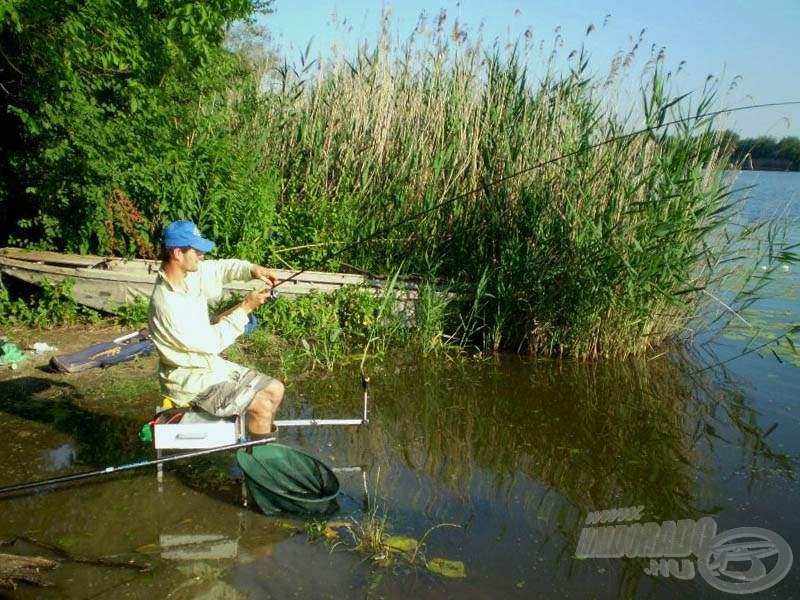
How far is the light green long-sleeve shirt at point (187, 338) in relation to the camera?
4.21 metres

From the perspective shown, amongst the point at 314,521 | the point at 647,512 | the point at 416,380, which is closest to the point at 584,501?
the point at 647,512

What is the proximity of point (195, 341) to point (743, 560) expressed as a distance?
10.5 feet

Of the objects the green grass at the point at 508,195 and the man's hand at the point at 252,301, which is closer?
the man's hand at the point at 252,301

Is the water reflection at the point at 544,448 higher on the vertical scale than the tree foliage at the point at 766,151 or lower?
lower

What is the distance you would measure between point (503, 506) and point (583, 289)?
297 cm

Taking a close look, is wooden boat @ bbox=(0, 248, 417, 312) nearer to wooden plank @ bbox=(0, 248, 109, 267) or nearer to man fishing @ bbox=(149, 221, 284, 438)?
wooden plank @ bbox=(0, 248, 109, 267)

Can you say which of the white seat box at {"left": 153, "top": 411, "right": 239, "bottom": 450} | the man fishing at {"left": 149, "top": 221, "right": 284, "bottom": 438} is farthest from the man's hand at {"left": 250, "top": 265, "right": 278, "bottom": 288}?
the white seat box at {"left": 153, "top": 411, "right": 239, "bottom": 450}

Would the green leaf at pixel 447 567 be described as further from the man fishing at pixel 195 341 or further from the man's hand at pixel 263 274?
the man's hand at pixel 263 274

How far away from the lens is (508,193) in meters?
7.43

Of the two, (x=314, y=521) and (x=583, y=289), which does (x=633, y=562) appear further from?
(x=583, y=289)

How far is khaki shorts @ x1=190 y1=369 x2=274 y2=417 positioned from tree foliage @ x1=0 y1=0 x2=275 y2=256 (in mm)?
3561

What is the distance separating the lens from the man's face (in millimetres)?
4242

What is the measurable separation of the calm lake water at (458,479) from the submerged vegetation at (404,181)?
68 cm

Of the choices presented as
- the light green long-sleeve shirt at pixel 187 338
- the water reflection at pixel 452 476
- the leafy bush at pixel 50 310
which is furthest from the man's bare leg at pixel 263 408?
the leafy bush at pixel 50 310
